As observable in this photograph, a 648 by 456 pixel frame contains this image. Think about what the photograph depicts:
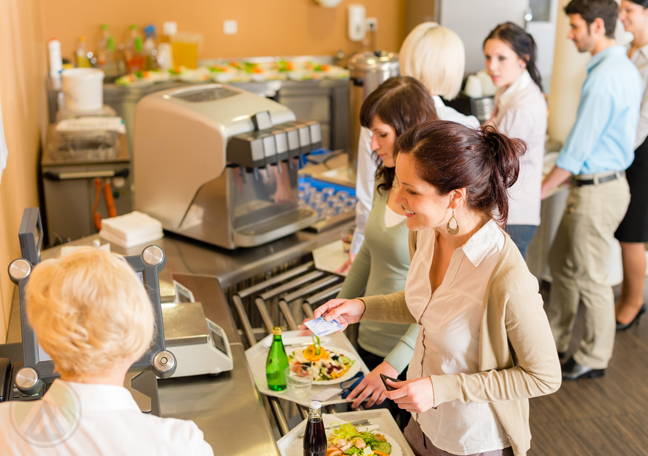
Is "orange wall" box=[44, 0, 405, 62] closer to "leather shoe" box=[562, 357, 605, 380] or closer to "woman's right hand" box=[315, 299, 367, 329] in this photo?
"leather shoe" box=[562, 357, 605, 380]

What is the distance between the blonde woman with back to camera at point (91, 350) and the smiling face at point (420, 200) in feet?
2.16

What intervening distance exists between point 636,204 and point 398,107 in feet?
7.04

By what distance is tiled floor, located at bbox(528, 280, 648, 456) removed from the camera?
2.71m

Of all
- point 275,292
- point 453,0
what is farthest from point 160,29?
point 275,292

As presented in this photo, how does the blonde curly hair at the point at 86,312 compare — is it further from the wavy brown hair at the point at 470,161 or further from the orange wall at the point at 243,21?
the orange wall at the point at 243,21

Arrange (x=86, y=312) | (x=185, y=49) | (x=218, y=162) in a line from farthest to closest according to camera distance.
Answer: (x=185, y=49)
(x=218, y=162)
(x=86, y=312)

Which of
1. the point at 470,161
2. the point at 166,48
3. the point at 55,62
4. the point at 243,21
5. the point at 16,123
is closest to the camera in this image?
the point at 470,161

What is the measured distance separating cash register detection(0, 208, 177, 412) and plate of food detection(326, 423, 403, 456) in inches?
18.7

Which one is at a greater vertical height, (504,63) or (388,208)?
(504,63)

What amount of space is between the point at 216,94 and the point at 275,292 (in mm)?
858

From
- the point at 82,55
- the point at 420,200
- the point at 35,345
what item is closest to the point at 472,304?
the point at 420,200

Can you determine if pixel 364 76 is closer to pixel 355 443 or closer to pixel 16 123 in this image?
pixel 16 123

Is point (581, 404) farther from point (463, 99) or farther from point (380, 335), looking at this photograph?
point (463, 99)

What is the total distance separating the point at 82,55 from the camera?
4.98 meters
